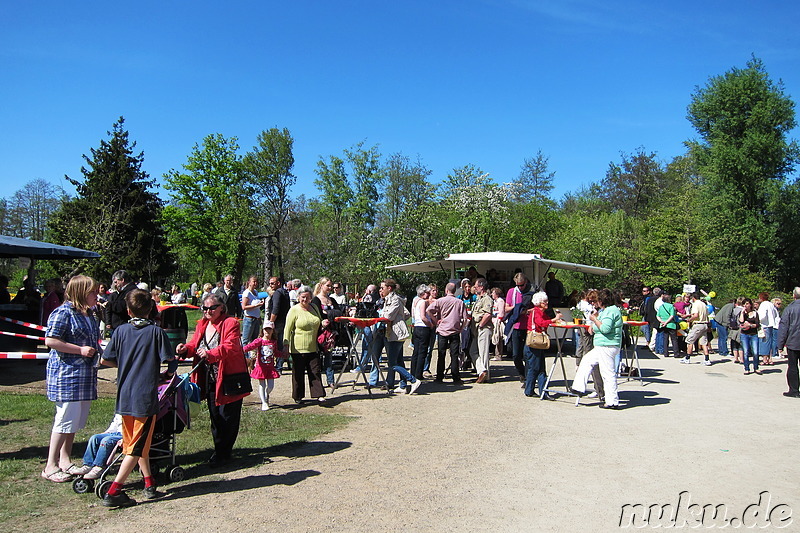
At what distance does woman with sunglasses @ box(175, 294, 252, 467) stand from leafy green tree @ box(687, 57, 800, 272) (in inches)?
1498

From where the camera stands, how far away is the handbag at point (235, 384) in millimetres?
5635

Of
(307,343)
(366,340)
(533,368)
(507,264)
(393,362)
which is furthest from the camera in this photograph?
(507,264)

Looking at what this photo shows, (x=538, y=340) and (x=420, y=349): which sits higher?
(x=538, y=340)

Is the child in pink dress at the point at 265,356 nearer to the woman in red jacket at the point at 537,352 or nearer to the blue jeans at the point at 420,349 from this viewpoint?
the blue jeans at the point at 420,349

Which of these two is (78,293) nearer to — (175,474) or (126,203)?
(175,474)

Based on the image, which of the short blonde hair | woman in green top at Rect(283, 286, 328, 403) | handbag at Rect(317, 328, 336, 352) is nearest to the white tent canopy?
handbag at Rect(317, 328, 336, 352)

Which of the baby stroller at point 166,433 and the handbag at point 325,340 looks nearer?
the baby stroller at point 166,433

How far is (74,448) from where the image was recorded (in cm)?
610

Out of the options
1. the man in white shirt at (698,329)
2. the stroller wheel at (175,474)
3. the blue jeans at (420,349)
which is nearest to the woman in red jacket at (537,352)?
the blue jeans at (420,349)

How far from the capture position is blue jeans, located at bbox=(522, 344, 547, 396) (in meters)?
9.08

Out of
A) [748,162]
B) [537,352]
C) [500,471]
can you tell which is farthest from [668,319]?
[748,162]

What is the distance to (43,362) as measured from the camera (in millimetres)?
12031

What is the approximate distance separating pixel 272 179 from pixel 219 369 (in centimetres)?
4612

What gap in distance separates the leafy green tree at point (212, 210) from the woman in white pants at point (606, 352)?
1480 inches
